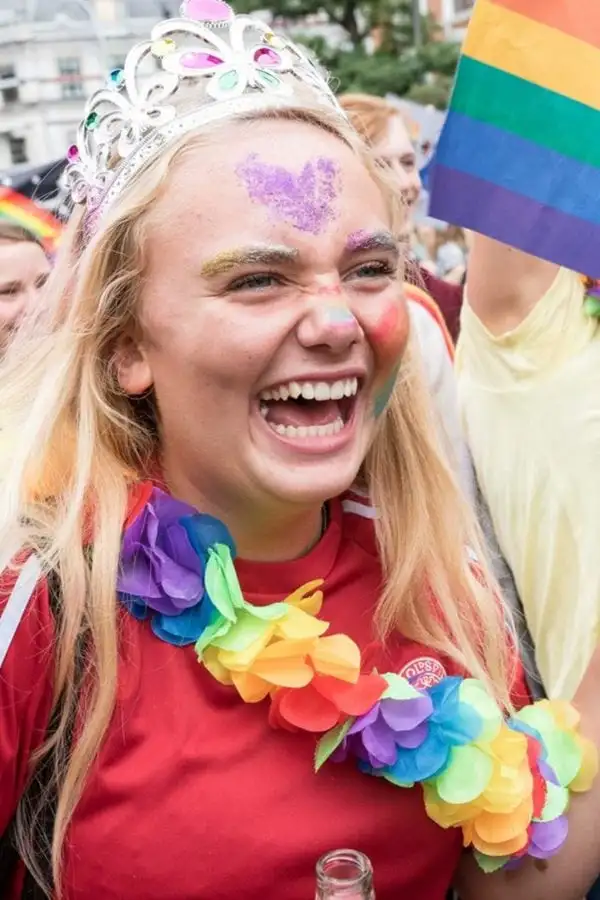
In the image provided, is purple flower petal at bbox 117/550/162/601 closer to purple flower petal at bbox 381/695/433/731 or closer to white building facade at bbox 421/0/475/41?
purple flower petal at bbox 381/695/433/731

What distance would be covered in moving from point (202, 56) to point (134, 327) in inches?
15.5

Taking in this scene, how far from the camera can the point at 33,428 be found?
1430mm

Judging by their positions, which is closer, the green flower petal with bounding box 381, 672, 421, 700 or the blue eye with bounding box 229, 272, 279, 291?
the blue eye with bounding box 229, 272, 279, 291

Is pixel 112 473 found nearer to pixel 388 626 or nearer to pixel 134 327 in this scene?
pixel 134 327

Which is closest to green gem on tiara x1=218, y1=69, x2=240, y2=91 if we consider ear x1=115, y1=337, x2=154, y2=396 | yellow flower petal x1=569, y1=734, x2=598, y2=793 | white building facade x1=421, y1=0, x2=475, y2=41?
ear x1=115, y1=337, x2=154, y2=396

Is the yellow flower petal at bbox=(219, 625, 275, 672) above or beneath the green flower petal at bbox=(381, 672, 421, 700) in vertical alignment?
above

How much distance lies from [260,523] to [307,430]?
183 millimetres

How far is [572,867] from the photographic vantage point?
1.43 m

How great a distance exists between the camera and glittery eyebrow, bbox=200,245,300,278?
126 centimetres

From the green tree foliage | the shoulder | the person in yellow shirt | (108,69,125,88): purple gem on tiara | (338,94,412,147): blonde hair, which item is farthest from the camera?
the green tree foliage

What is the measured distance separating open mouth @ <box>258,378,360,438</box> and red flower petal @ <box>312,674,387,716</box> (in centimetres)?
34

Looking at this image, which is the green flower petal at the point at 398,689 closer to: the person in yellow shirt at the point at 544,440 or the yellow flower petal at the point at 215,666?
the yellow flower petal at the point at 215,666

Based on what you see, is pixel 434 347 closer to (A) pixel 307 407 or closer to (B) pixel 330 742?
(A) pixel 307 407

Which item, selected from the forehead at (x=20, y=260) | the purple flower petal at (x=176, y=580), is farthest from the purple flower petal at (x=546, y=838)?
the forehead at (x=20, y=260)
